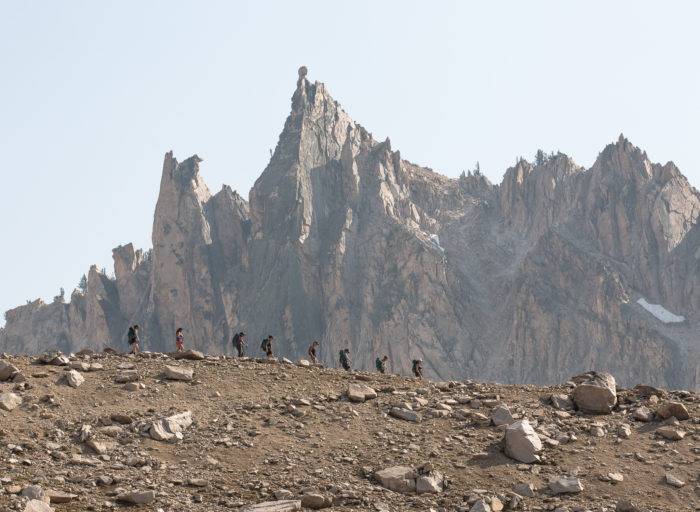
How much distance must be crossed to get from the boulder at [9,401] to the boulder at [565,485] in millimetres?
11494

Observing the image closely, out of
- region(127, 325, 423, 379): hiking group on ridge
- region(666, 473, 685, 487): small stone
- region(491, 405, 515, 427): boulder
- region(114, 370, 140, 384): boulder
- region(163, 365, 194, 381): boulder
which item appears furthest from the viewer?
region(127, 325, 423, 379): hiking group on ridge

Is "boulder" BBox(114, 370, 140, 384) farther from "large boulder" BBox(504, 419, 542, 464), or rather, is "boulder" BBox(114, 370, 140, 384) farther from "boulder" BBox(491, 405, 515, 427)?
"large boulder" BBox(504, 419, 542, 464)

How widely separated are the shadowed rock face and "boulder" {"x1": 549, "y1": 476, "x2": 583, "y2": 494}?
124908 mm

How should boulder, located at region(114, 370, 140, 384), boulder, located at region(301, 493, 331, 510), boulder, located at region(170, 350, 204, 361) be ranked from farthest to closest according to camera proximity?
boulder, located at region(170, 350, 204, 361) → boulder, located at region(114, 370, 140, 384) → boulder, located at region(301, 493, 331, 510)

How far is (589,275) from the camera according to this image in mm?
149750

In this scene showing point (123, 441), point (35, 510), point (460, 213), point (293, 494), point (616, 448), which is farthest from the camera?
point (460, 213)

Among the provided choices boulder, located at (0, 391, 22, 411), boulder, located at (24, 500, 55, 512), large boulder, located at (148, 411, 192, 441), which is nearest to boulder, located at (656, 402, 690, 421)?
large boulder, located at (148, 411, 192, 441)

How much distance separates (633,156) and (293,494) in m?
144

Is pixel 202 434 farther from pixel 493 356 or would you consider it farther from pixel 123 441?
pixel 493 356

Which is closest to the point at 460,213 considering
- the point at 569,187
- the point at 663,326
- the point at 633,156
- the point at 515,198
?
the point at 515,198

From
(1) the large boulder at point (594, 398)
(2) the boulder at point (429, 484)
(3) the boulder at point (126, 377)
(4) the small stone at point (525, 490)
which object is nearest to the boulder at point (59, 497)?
(2) the boulder at point (429, 484)

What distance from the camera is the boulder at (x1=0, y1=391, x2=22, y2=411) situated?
22.0 meters

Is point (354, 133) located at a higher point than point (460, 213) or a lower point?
higher

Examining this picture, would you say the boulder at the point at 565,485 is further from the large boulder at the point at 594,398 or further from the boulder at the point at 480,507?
the large boulder at the point at 594,398
